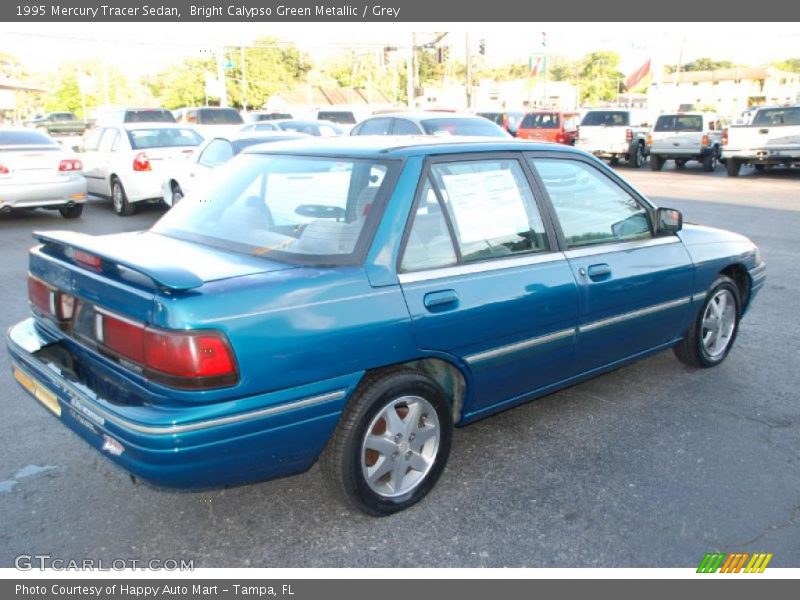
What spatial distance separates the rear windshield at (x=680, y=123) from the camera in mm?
22078

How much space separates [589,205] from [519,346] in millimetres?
1064

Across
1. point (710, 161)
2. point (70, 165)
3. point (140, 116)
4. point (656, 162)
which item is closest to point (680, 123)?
point (656, 162)

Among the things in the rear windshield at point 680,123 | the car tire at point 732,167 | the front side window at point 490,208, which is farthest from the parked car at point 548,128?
the front side window at point 490,208

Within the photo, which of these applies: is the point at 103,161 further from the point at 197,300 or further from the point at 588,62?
the point at 588,62

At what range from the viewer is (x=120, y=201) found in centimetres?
1261

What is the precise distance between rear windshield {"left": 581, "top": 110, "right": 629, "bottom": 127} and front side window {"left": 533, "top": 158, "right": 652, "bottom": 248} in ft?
67.6

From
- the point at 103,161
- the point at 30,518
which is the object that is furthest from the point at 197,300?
the point at 103,161

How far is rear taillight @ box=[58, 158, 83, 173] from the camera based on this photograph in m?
11.6

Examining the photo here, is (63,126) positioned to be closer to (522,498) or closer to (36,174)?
(36,174)

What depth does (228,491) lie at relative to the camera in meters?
3.48

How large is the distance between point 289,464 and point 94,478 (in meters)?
1.24

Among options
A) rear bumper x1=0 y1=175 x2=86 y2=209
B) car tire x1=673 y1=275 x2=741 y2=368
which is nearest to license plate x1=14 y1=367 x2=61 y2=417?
car tire x1=673 y1=275 x2=741 y2=368

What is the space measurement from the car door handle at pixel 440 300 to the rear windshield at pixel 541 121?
23.3m

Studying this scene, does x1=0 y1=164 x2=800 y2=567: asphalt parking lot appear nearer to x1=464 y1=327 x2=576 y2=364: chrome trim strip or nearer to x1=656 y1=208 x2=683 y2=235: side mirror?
Answer: x1=464 y1=327 x2=576 y2=364: chrome trim strip
